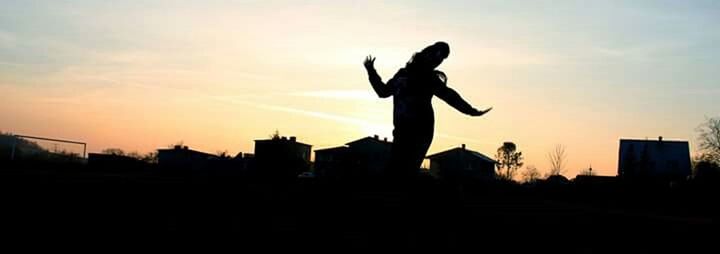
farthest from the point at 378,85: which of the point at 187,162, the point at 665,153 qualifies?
the point at 665,153

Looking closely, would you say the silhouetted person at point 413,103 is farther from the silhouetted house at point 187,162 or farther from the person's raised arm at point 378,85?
the silhouetted house at point 187,162

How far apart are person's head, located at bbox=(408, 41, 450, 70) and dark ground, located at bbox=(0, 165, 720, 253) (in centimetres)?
106

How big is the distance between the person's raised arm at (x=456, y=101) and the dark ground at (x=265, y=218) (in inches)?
34.6

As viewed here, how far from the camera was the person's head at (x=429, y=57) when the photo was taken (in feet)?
21.3

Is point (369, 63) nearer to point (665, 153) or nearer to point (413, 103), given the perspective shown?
point (413, 103)

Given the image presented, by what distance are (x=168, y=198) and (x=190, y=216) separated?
0.27m

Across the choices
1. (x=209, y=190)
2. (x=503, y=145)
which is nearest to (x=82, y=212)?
(x=209, y=190)

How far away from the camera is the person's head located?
650 centimetres

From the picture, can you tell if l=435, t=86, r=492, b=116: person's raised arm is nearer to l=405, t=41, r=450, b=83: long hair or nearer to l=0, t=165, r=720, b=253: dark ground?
l=405, t=41, r=450, b=83: long hair

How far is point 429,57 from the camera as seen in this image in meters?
6.49

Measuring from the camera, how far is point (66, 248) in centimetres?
358

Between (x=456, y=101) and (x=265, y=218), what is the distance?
2608mm

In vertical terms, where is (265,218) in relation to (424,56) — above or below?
below

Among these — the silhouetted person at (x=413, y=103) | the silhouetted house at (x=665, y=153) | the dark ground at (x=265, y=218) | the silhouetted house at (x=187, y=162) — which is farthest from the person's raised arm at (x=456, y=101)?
the silhouetted house at (x=665, y=153)
